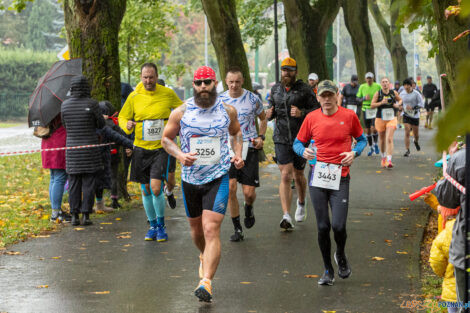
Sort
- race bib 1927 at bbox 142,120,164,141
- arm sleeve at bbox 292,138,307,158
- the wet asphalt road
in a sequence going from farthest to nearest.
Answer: race bib 1927 at bbox 142,120,164,141
arm sleeve at bbox 292,138,307,158
the wet asphalt road

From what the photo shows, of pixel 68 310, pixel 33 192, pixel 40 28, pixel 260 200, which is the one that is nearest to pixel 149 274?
pixel 68 310

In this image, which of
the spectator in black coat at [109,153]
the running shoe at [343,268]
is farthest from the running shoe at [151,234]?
the running shoe at [343,268]

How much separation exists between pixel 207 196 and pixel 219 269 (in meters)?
1.33

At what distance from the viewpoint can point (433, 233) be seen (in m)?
9.70

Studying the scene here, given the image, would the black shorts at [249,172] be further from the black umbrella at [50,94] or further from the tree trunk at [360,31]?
the tree trunk at [360,31]

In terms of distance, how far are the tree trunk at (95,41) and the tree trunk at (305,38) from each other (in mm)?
10841

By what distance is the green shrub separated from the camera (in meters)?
50.4

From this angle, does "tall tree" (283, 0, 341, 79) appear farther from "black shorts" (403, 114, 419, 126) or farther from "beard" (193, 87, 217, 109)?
"beard" (193, 87, 217, 109)

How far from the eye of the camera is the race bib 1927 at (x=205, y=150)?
646 cm

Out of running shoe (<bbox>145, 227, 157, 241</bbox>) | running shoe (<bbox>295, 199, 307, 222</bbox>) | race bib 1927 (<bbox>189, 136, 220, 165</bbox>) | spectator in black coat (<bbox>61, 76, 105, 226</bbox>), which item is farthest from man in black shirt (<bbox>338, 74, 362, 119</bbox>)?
race bib 1927 (<bbox>189, 136, 220, 165</bbox>)

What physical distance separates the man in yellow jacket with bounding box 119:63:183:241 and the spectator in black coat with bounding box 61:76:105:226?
93 centimetres

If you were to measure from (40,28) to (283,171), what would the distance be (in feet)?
216

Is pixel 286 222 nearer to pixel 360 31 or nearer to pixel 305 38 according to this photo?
pixel 305 38

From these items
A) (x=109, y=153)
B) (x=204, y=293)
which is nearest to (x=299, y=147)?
(x=204, y=293)
